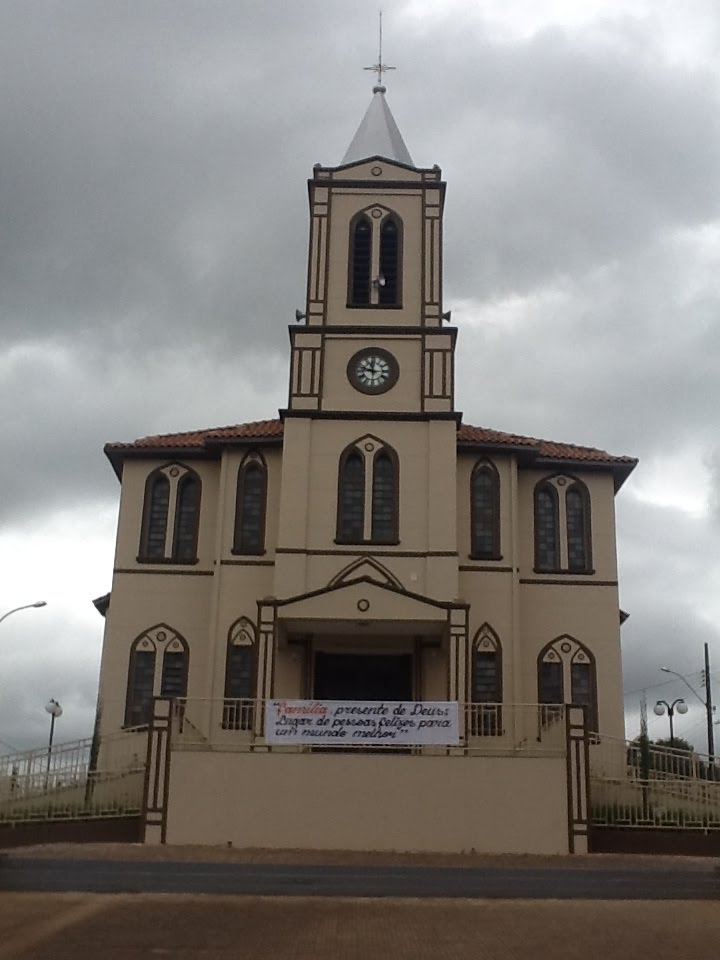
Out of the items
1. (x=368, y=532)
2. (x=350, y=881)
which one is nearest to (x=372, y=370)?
(x=368, y=532)

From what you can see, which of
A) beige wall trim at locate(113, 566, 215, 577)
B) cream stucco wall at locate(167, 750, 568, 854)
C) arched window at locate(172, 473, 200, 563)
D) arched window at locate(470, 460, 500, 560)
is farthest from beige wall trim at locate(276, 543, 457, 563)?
cream stucco wall at locate(167, 750, 568, 854)

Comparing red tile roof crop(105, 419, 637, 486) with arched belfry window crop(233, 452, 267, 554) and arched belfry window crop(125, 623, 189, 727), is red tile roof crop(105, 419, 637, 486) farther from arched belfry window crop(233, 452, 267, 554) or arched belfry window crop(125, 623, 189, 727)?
arched belfry window crop(125, 623, 189, 727)

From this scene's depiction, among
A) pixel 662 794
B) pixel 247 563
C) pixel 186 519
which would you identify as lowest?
pixel 662 794

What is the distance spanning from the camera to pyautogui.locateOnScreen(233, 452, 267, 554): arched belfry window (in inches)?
1022

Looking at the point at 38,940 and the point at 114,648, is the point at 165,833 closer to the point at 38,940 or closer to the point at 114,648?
the point at 38,940

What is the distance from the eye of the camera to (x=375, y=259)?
89.1 ft

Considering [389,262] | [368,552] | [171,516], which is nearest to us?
[368,552]

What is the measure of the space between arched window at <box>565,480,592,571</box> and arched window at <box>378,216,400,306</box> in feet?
22.0

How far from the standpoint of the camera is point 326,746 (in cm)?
1864

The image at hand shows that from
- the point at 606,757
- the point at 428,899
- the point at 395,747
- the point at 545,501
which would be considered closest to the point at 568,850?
the point at 606,757

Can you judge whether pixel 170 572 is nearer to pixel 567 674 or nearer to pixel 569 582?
pixel 569 582

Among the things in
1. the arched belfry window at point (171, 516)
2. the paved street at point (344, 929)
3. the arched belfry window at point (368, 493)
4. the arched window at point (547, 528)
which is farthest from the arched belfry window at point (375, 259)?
the paved street at point (344, 929)

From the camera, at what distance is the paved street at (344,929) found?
1037 cm

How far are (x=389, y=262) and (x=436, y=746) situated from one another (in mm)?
13411
